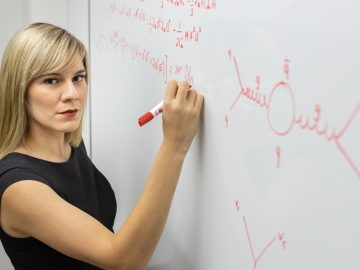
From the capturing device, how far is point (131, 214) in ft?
1.87

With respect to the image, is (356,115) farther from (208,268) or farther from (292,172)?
(208,268)

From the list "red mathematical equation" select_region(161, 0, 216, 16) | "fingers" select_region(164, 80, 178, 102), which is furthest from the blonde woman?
"red mathematical equation" select_region(161, 0, 216, 16)

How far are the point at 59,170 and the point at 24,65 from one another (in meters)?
0.26

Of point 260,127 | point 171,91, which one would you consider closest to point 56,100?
point 171,91

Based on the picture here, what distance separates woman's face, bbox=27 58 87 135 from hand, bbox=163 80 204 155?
0.88 ft

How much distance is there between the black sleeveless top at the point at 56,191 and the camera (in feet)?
2.17

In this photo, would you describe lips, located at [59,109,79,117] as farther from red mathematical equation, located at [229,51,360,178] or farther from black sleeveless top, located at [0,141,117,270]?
red mathematical equation, located at [229,51,360,178]

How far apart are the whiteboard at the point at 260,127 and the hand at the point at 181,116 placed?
0.07ft

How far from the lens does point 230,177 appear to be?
531 mm

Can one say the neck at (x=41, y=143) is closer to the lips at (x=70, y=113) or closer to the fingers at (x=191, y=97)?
the lips at (x=70, y=113)

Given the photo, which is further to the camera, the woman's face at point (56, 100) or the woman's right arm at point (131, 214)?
the woman's face at point (56, 100)

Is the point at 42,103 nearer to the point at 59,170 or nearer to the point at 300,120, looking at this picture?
the point at 59,170

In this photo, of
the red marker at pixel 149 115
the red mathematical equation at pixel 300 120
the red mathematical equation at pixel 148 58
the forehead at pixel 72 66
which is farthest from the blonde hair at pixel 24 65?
the red mathematical equation at pixel 300 120

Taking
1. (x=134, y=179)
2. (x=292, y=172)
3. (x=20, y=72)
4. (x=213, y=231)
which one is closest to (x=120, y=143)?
(x=134, y=179)
